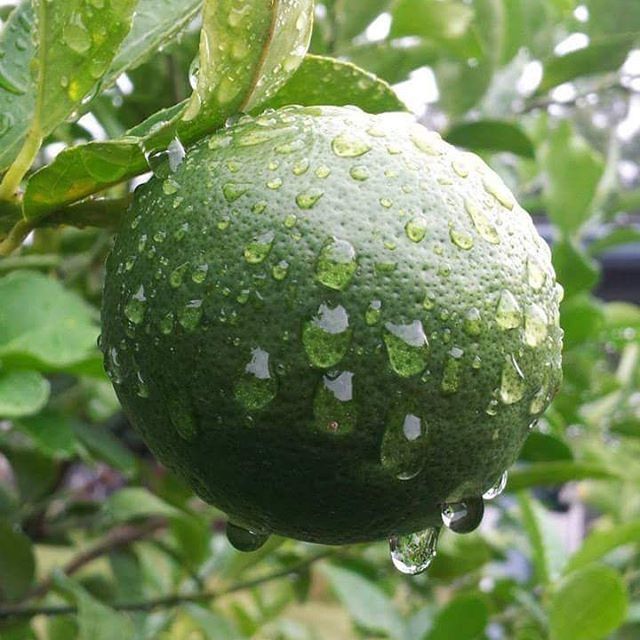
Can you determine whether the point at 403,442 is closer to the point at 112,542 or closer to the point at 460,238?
the point at 460,238

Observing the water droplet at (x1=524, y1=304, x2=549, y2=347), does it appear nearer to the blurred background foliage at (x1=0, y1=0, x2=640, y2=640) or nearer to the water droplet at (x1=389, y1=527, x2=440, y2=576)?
the water droplet at (x1=389, y1=527, x2=440, y2=576)

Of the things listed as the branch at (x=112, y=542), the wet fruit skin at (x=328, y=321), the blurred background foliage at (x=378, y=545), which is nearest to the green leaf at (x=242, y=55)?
the wet fruit skin at (x=328, y=321)

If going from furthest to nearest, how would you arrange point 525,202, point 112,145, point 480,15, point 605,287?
point 605,287, point 525,202, point 480,15, point 112,145

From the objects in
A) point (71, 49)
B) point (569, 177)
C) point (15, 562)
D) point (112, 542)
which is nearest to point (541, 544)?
point (569, 177)

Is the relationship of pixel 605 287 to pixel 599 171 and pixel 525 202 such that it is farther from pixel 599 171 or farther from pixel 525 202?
pixel 599 171

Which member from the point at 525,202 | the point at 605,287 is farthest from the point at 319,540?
the point at 605,287
